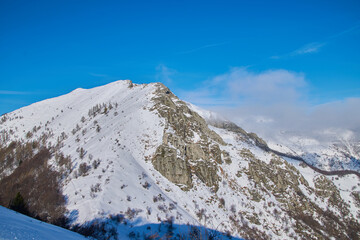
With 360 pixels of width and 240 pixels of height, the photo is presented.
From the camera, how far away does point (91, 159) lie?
1411 inches

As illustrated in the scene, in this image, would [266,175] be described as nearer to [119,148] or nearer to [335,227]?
[335,227]

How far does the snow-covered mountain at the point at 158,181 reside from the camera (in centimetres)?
2458

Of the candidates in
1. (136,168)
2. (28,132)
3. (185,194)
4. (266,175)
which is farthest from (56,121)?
(266,175)

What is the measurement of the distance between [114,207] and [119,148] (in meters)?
15.9

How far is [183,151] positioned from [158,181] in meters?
9.66

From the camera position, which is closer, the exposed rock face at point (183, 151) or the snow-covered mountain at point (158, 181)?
the snow-covered mountain at point (158, 181)

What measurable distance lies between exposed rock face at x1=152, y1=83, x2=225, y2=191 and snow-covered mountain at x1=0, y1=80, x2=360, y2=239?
8.7 inches

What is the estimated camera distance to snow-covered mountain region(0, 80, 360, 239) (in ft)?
80.6

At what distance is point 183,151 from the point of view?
139 feet

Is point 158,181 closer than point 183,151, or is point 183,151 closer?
point 158,181

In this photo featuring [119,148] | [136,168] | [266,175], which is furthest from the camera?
[266,175]

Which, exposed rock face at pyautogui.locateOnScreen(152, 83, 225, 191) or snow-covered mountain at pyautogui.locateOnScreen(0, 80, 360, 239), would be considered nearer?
snow-covered mountain at pyautogui.locateOnScreen(0, 80, 360, 239)

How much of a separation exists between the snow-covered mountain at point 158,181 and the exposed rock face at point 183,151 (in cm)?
22

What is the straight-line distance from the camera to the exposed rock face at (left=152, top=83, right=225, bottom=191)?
37781 mm
